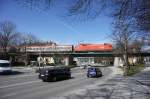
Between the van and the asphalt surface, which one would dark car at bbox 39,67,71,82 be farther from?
the van

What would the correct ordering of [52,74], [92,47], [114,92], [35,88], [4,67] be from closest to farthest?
[114,92] → [35,88] → [52,74] → [4,67] → [92,47]

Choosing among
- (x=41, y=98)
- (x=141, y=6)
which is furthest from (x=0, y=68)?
(x=141, y=6)

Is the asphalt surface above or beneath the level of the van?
beneath

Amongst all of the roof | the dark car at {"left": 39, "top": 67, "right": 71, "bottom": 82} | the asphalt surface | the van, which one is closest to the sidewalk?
the asphalt surface

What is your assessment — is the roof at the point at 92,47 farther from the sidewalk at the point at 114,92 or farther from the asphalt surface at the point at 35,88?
the sidewalk at the point at 114,92

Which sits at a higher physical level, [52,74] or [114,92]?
[52,74]

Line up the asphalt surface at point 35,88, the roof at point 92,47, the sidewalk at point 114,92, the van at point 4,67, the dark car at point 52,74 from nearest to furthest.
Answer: the sidewalk at point 114,92
the asphalt surface at point 35,88
the dark car at point 52,74
the van at point 4,67
the roof at point 92,47

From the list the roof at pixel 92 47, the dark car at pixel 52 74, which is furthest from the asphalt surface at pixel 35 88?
the roof at pixel 92 47

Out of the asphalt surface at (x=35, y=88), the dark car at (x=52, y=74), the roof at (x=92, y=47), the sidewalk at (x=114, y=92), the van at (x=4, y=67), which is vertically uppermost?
the roof at (x=92, y=47)

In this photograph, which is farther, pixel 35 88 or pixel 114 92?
pixel 35 88

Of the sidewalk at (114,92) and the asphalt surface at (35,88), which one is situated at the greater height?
the asphalt surface at (35,88)

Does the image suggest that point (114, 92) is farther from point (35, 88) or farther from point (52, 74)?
point (52, 74)

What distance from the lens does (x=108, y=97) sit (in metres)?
17.7

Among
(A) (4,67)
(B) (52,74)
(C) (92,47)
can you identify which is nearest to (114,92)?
(B) (52,74)
